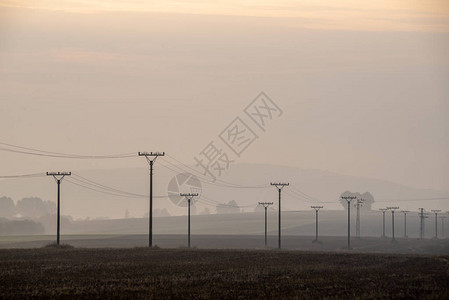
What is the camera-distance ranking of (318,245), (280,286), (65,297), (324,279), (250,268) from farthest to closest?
(318,245)
(250,268)
(324,279)
(280,286)
(65,297)

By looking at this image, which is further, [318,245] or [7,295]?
[318,245]

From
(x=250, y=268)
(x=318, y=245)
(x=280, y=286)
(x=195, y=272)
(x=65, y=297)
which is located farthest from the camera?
(x=318, y=245)

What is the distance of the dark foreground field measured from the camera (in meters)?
50.8

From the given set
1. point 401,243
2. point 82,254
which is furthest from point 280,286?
point 401,243

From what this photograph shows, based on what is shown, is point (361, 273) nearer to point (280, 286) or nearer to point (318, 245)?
point (280, 286)

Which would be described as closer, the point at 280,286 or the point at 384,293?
the point at 384,293

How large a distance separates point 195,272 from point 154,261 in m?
15.4

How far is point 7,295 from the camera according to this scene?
160 ft

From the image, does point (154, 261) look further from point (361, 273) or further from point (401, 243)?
point (401, 243)

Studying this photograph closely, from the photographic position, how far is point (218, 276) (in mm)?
62781

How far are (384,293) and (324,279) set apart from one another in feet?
33.4

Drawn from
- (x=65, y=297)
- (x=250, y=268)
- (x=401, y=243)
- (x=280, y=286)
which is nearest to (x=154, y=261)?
(x=250, y=268)

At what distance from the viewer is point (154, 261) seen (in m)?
81.6

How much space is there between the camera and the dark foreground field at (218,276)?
50.8 meters
